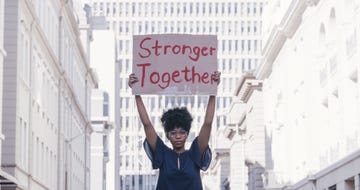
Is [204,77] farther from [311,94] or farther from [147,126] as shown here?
[311,94]

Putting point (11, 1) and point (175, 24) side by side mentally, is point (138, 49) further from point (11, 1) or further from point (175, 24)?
point (175, 24)

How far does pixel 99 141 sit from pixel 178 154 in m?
112

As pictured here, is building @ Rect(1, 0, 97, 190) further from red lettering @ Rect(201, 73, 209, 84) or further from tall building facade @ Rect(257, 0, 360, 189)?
red lettering @ Rect(201, 73, 209, 84)

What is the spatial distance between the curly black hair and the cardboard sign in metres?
1.47

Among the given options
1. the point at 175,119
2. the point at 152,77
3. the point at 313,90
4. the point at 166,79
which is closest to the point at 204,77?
the point at 166,79

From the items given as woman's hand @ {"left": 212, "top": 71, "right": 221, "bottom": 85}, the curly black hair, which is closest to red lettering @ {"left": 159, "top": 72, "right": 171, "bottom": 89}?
woman's hand @ {"left": 212, "top": 71, "right": 221, "bottom": 85}

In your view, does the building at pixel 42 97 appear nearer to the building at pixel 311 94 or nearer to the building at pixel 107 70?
the building at pixel 311 94

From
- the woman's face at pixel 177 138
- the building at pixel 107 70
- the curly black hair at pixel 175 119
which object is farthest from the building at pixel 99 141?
the woman's face at pixel 177 138

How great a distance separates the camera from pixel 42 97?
193 feet

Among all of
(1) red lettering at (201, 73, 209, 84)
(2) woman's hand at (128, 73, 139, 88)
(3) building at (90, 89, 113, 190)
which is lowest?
(2) woman's hand at (128, 73, 139, 88)

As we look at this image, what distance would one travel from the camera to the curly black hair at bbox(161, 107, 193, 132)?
11.1 metres

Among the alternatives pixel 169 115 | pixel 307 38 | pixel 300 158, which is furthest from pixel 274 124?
pixel 169 115

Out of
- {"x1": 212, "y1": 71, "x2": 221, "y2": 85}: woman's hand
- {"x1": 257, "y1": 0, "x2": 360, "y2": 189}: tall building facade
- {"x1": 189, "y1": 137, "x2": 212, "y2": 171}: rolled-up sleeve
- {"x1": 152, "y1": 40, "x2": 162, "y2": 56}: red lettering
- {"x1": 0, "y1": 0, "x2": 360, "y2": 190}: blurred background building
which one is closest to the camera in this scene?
{"x1": 189, "y1": 137, "x2": 212, "y2": 171}: rolled-up sleeve

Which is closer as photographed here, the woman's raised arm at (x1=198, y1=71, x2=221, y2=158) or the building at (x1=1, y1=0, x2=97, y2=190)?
the woman's raised arm at (x1=198, y1=71, x2=221, y2=158)
